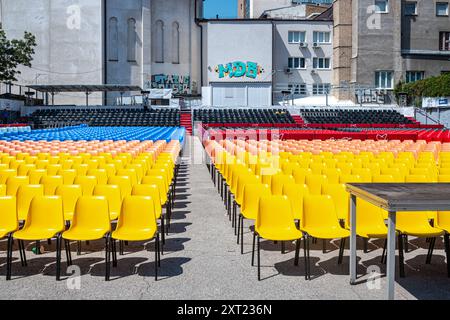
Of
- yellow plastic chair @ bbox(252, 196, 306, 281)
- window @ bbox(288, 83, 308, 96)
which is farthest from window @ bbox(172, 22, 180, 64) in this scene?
yellow plastic chair @ bbox(252, 196, 306, 281)

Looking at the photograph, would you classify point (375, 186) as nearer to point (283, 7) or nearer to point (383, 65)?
point (383, 65)

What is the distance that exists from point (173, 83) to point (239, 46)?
9.86 meters

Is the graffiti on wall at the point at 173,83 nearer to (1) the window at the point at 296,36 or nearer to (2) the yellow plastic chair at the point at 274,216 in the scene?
(1) the window at the point at 296,36

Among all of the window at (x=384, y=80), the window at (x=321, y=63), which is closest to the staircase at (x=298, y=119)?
the window at (x=321, y=63)

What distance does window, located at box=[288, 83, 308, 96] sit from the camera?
54.2 metres

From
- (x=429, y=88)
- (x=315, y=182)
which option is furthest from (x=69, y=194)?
(x=429, y=88)

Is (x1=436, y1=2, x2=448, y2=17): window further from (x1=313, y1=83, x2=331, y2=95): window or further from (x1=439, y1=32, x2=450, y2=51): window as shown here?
(x1=313, y1=83, x2=331, y2=95): window

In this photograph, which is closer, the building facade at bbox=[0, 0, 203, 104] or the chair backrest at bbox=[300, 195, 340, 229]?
the chair backrest at bbox=[300, 195, 340, 229]
